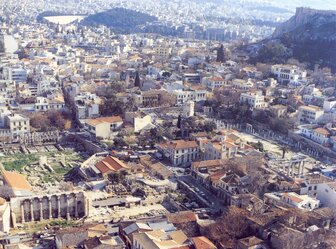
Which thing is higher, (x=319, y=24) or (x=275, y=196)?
(x=319, y=24)

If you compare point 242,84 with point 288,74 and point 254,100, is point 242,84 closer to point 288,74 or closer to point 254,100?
point 254,100

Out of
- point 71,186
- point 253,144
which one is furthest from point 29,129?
point 253,144

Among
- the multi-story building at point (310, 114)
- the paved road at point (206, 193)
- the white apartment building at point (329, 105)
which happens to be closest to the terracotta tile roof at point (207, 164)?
the paved road at point (206, 193)

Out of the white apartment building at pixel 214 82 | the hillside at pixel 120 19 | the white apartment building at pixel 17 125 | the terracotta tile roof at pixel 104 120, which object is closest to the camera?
the white apartment building at pixel 17 125

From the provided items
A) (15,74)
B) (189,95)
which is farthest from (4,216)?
(15,74)

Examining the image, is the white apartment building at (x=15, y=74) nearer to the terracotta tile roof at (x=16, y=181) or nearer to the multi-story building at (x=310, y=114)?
the terracotta tile roof at (x=16, y=181)

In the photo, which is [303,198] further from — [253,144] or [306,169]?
[253,144]

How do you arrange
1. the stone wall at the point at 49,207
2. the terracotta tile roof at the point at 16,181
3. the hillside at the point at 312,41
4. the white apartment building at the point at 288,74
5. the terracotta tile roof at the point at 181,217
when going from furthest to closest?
the hillside at the point at 312,41, the white apartment building at the point at 288,74, the terracotta tile roof at the point at 16,181, the stone wall at the point at 49,207, the terracotta tile roof at the point at 181,217
